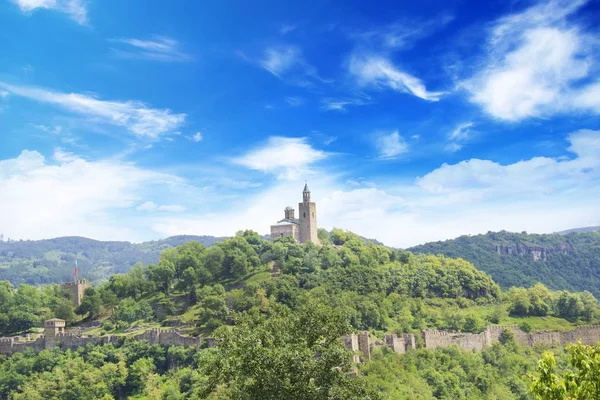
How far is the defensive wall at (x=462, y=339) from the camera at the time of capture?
4175 centimetres

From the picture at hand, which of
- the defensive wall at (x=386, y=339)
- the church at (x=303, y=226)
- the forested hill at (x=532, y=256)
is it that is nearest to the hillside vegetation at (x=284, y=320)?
the defensive wall at (x=386, y=339)

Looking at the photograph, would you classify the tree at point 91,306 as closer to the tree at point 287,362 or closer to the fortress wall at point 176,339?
the fortress wall at point 176,339

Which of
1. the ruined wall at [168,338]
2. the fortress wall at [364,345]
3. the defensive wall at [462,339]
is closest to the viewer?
the fortress wall at [364,345]

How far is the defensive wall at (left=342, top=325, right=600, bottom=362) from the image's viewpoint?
4175 centimetres

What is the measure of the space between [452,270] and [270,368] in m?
57.1

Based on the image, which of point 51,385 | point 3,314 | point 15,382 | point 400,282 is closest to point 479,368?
point 400,282

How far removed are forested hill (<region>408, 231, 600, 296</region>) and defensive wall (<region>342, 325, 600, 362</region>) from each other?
62.3 meters

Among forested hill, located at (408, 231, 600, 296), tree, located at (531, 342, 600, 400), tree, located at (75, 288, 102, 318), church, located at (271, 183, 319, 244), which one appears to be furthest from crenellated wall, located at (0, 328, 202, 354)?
forested hill, located at (408, 231, 600, 296)

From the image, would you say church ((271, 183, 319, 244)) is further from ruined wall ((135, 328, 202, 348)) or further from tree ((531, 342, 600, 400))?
tree ((531, 342, 600, 400))

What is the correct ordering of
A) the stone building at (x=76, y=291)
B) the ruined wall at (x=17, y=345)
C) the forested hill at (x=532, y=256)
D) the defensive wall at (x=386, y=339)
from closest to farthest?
the defensive wall at (x=386, y=339), the ruined wall at (x=17, y=345), the stone building at (x=76, y=291), the forested hill at (x=532, y=256)

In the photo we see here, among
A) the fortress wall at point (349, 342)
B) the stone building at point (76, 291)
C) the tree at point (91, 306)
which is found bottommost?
the fortress wall at point (349, 342)

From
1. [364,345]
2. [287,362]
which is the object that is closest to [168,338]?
[364,345]

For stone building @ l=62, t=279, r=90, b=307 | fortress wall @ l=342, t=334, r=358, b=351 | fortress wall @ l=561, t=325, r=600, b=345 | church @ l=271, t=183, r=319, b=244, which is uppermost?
church @ l=271, t=183, r=319, b=244

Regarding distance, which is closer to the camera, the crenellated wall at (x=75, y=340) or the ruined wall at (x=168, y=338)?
the ruined wall at (x=168, y=338)
